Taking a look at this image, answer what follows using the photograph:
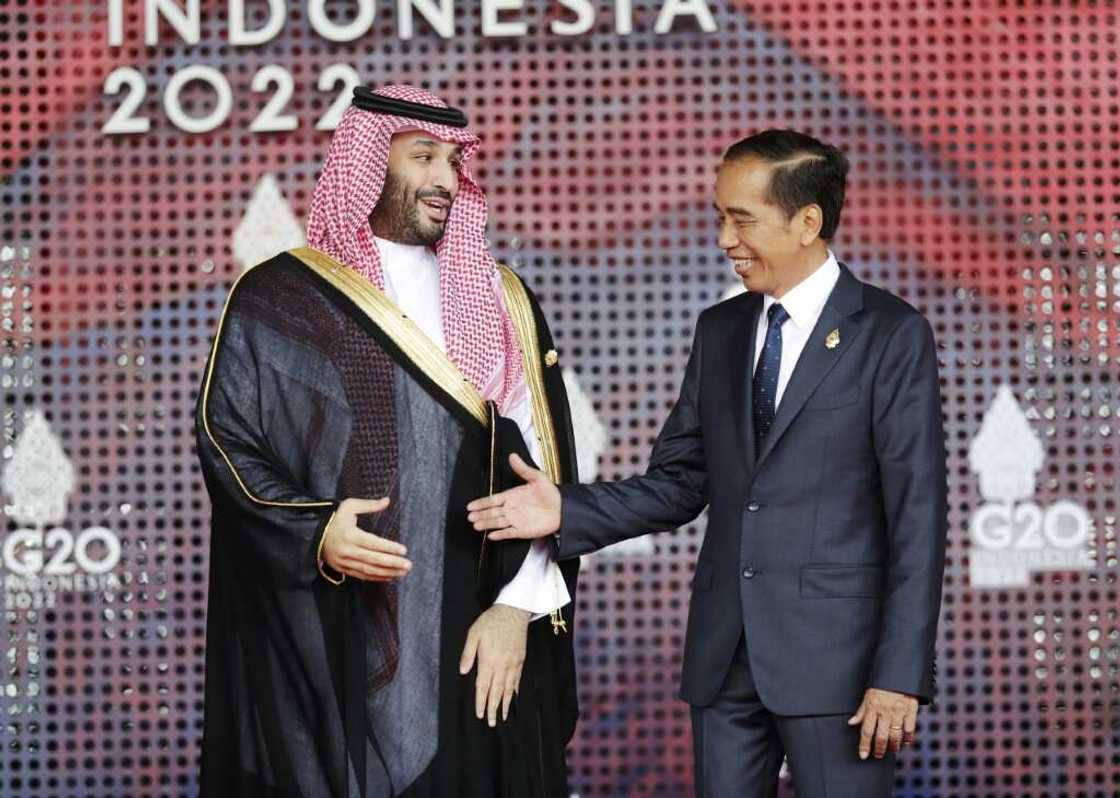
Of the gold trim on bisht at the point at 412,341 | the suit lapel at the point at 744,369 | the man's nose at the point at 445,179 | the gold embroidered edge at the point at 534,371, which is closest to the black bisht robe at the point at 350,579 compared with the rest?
the gold trim on bisht at the point at 412,341

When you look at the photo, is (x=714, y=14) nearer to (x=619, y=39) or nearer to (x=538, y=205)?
(x=619, y=39)

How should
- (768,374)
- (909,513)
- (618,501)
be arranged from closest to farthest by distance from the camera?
(909,513) → (768,374) → (618,501)

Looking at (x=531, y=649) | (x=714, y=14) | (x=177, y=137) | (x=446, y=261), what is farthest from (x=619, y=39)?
(x=531, y=649)

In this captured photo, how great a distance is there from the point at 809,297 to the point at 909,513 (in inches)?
16.7

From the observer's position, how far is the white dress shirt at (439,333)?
296 cm

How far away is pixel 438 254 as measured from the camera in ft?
10.3

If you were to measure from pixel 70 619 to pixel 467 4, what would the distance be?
2010 mm

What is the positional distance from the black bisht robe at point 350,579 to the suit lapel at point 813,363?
0.46 m

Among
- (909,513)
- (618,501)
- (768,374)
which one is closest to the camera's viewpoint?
(909,513)

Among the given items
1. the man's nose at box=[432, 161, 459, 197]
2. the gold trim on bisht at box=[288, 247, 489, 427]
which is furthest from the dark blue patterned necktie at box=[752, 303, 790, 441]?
the man's nose at box=[432, 161, 459, 197]

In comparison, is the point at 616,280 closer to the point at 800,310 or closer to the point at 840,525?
the point at 800,310

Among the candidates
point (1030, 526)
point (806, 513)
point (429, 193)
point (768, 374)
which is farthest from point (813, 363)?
point (1030, 526)

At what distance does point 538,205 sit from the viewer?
4.60 meters

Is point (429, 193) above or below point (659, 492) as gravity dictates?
above
